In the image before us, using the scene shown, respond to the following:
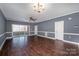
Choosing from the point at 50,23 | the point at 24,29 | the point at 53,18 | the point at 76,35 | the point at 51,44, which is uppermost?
the point at 53,18

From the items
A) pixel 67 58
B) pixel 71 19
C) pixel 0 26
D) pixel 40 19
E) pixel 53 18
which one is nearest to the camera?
pixel 67 58

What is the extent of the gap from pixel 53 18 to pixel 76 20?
106cm

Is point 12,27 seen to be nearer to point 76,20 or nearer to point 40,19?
point 40,19

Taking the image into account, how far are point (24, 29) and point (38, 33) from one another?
38cm

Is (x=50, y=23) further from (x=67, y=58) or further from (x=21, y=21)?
(x=67, y=58)

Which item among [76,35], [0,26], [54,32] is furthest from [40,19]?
[76,35]

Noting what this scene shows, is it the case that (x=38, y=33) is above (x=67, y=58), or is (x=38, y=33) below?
above

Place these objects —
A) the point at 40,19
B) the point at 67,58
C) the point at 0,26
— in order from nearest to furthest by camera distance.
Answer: the point at 67,58 < the point at 0,26 < the point at 40,19

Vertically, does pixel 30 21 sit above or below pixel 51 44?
above

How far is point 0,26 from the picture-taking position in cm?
165

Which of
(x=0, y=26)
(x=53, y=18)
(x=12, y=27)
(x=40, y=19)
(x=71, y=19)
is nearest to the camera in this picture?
(x=12, y=27)

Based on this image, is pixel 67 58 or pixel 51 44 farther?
pixel 51 44

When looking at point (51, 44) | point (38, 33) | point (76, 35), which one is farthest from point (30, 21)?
point (76, 35)

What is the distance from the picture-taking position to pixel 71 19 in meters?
2.39
